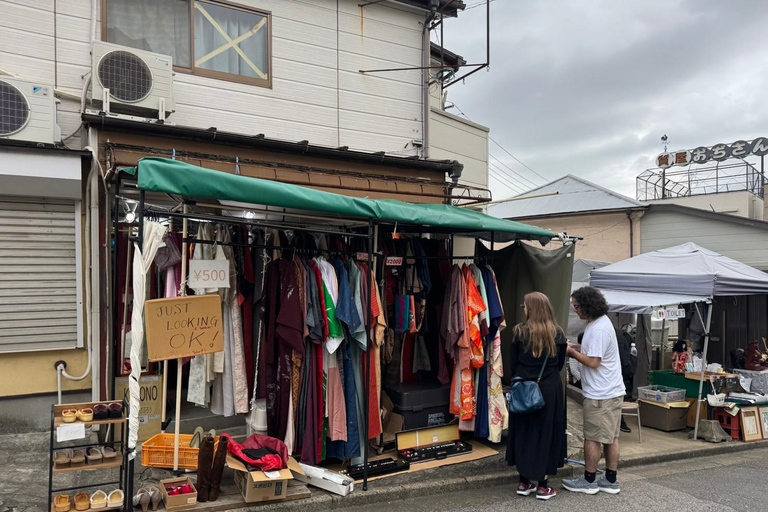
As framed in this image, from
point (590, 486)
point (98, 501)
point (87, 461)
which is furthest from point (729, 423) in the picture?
point (87, 461)

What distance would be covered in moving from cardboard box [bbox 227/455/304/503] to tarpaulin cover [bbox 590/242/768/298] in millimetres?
6253

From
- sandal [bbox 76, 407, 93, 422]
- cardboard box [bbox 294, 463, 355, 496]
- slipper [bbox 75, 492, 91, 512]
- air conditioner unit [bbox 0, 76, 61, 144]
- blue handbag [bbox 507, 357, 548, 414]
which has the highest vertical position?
air conditioner unit [bbox 0, 76, 61, 144]

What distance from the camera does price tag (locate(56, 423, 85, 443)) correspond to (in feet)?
12.2

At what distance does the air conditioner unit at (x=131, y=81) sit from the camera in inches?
231

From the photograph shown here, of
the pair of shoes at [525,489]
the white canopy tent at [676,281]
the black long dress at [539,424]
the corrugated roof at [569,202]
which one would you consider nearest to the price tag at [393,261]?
the black long dress at [539,424]

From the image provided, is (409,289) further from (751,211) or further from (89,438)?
(751,211)

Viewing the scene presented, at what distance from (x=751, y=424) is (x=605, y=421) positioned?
13.7ft

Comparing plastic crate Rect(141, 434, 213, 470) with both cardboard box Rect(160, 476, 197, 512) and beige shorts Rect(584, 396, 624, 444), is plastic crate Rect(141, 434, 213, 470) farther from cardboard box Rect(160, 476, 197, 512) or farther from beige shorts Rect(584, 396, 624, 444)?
beige shorts Rect(584, 396, 624, 444)

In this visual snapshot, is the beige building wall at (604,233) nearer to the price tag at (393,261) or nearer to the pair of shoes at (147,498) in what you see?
the price tag at (393,261)

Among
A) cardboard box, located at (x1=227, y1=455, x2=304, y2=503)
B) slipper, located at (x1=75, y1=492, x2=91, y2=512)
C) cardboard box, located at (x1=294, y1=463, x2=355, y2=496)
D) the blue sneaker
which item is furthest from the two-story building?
the blue sneaker

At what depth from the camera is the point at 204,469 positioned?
423cm

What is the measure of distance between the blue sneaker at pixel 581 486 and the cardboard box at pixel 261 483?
2838 millimetres

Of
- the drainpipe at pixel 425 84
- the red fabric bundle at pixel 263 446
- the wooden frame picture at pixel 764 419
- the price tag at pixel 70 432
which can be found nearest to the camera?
the price tag at pixel 70 432

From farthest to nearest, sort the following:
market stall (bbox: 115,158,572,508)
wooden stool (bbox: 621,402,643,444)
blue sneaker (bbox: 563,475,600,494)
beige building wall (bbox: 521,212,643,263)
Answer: beige building wall (bbox: 521,212,643,263)
wooden stool (bbox: 621,402,643,444)
blue sneaker (bbox: 563,475,600,494)
market stall (bbox: 115,158,572,508)
